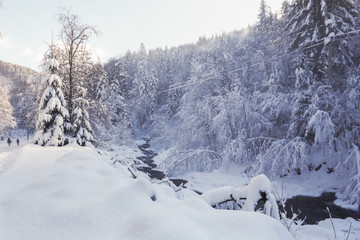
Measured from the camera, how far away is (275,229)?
2602 millimetres

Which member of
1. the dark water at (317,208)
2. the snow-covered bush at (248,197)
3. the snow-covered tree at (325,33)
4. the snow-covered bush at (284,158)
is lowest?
the dark water at (317,208)

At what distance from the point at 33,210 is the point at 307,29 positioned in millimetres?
20363

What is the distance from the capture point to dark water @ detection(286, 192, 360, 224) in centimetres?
1084

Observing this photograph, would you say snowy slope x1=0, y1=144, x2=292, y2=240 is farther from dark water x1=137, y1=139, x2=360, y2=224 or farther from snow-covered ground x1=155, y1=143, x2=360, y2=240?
snow-covered ground x1=155, y1=143, x2=360, y2=240

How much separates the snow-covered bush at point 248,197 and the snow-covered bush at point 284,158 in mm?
12550

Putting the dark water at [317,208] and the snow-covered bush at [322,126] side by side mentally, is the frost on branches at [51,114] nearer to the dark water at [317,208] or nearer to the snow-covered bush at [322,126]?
the dark water at [317,208]

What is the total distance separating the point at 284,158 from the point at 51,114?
1467 centimetres

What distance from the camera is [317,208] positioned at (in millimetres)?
11875

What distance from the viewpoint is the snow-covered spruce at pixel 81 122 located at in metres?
14.0

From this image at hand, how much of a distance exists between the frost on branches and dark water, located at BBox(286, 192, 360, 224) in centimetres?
1219

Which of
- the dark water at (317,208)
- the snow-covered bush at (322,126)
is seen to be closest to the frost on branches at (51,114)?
the dark water at (317,208)

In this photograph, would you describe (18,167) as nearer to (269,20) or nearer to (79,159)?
(79,159)

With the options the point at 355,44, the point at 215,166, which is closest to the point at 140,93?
the point at 215,166

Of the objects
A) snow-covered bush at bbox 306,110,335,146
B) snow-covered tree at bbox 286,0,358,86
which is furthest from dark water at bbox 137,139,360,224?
snow-covered tree at bbox 286,0,358,86
